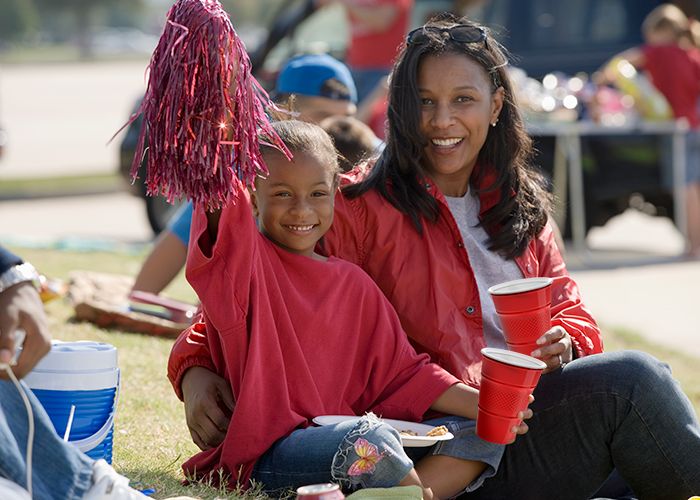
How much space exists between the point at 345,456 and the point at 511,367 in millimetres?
438

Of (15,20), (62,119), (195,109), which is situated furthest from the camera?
(15,20)

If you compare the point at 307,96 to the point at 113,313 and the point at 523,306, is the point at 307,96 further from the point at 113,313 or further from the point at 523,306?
the point at 523,306

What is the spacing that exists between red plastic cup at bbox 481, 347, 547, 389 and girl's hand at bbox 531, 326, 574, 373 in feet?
0.75

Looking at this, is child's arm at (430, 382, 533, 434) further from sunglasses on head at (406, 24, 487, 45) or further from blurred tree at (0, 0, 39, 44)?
blurred tree at (0, 0, 39, 44)

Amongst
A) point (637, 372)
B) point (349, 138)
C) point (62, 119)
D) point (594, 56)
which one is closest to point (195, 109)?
point (637, 372)

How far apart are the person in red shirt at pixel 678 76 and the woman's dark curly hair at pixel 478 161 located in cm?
584

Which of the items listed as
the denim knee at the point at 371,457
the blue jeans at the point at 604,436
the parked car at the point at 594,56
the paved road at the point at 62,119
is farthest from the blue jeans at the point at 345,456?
the paved road at the point at 62,119

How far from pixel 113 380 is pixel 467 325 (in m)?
1.00

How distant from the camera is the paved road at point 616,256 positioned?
7.54 metres

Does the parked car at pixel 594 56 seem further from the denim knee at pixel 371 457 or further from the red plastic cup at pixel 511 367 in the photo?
the denim knee at pixel 371 457

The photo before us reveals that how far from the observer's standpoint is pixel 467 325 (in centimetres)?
351

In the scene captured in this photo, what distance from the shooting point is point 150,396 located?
4.56 metres

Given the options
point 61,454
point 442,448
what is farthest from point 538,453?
point 61,454

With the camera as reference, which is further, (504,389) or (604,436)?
(604,436)
